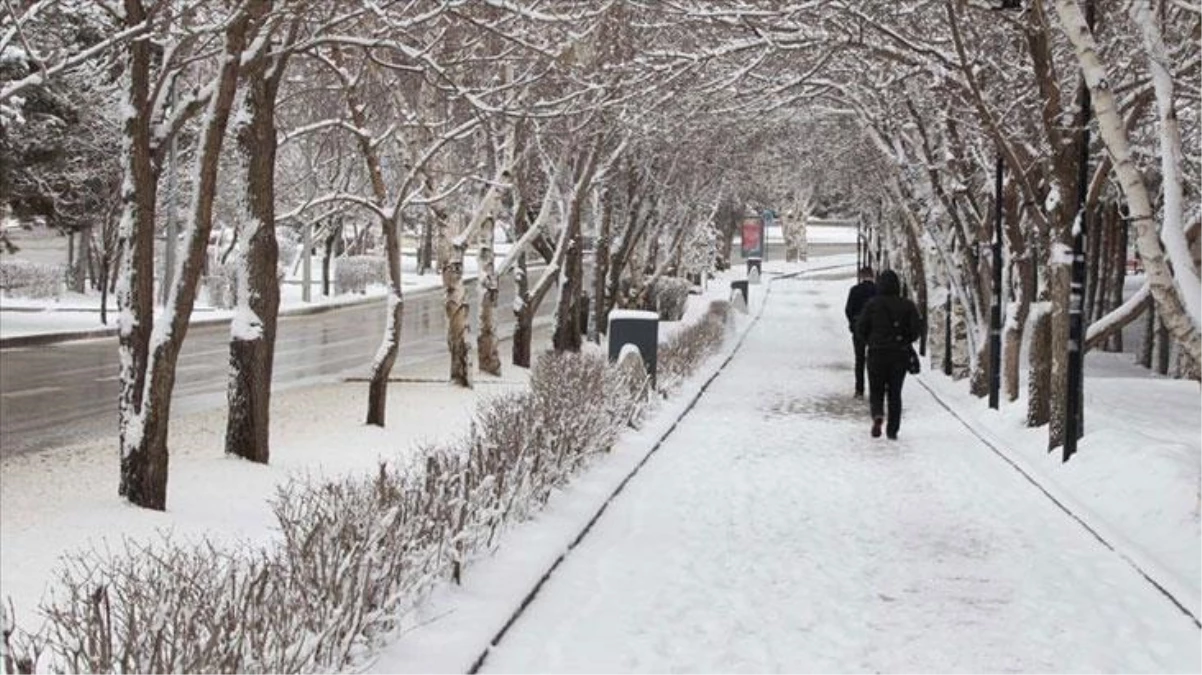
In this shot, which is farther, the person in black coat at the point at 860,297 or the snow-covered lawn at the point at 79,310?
the snow-covered lawn at the point at 79,310

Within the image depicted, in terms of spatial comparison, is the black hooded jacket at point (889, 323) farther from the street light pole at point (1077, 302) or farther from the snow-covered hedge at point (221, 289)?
the snow-covered hedge at point (221, 289)

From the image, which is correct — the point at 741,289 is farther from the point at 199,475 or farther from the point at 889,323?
the point at 199,475

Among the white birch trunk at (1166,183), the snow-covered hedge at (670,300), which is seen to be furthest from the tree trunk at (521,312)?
the white birch trunk at (1166,183)

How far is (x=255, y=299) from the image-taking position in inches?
596

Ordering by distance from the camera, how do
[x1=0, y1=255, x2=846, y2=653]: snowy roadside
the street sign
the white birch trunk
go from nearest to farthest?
the white birch trunk → [x1=0, y1=255, x2=846, y2=653]: snowy roadside → the street sign

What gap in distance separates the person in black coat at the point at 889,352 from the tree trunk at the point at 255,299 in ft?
20.7

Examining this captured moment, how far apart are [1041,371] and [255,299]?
27.7 feet

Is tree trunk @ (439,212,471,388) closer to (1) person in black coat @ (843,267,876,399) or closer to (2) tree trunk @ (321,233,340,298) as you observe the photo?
(1) person in black coat @ (843,267,876,399)

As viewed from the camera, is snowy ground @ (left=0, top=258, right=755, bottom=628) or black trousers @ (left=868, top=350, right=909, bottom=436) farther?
black trousers @ (left=868, top=350, right=909, bottom=436)

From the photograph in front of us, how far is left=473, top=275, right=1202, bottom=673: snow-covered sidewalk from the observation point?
23.3 feet

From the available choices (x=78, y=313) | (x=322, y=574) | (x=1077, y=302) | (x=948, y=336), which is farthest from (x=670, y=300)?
(x=322, y=574)

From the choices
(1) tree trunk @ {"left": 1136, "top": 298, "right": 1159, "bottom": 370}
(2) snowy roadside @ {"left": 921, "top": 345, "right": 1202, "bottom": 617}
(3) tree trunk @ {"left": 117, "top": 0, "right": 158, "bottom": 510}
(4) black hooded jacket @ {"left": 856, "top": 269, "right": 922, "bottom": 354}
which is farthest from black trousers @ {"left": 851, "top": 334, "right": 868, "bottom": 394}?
(1) tree trunk @ {"left": 1136, "top": 298, "right": 1159, "bottom": 370}

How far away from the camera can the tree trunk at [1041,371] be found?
53.9 ft

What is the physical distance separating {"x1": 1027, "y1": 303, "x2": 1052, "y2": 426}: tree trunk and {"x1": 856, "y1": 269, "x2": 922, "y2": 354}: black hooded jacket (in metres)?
1.42
